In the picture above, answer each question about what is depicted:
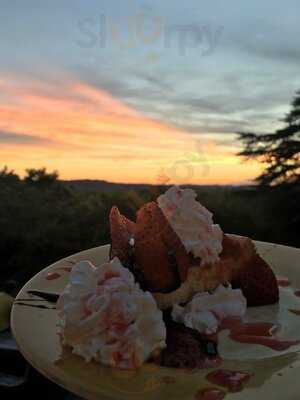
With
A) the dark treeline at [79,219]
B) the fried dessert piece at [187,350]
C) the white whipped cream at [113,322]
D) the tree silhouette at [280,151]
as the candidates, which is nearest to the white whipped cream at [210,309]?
the fried dessert piece at [187,350]

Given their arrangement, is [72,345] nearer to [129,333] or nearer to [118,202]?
[129,333]

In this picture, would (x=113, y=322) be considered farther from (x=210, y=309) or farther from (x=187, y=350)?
(x=210, y=309)

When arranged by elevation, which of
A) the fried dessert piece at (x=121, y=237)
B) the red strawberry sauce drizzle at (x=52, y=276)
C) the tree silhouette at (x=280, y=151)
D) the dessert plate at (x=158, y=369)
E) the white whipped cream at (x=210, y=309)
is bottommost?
the dessert plate at (x=158, y=369)

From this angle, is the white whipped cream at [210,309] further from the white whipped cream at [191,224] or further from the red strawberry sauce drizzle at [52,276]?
the red strawberry sauce drizzle at [52,276]

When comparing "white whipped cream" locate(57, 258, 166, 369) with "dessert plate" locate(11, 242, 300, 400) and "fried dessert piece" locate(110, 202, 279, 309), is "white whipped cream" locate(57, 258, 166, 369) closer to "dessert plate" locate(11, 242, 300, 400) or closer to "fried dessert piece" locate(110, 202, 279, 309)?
"dessert plate" locate(11, 242, 300, 400)

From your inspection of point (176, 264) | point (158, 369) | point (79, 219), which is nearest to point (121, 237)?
point (176, 264)

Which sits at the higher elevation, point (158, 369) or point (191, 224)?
point (191, 224)

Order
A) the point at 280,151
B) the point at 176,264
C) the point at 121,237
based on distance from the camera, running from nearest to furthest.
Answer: the point at 176,264
the point at 121,237
the point at 280,151
